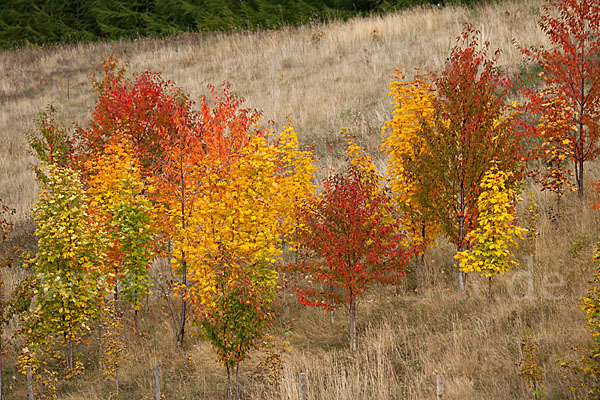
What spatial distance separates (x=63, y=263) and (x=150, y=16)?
104 feet

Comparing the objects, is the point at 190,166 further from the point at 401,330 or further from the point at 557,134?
the point at 557,134

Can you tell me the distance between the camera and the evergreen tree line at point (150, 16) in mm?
31844

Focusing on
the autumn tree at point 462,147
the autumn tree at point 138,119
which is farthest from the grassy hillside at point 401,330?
the autumn tree at point 138,119

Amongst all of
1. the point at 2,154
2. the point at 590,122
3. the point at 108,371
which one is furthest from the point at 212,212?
the point at 2,154

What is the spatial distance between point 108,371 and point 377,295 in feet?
16.5

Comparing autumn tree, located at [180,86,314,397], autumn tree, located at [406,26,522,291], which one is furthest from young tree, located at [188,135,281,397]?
autumn tree, located at [406,26,522,291]

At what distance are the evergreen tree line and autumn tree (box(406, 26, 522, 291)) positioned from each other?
1907 cm

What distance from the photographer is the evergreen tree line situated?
3184cm

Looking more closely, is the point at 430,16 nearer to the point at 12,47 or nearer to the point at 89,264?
the point at 89,264

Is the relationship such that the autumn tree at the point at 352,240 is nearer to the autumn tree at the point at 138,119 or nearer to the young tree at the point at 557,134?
the young tree at the point at 557,134

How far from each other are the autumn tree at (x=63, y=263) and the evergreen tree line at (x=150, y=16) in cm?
2196

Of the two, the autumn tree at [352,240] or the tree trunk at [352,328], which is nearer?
the autumn tree at [352,240]

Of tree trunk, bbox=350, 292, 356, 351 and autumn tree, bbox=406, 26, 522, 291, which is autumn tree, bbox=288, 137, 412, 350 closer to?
tree trunk, bbox=350, 292, 356, 351

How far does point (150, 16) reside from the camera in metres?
37.9
